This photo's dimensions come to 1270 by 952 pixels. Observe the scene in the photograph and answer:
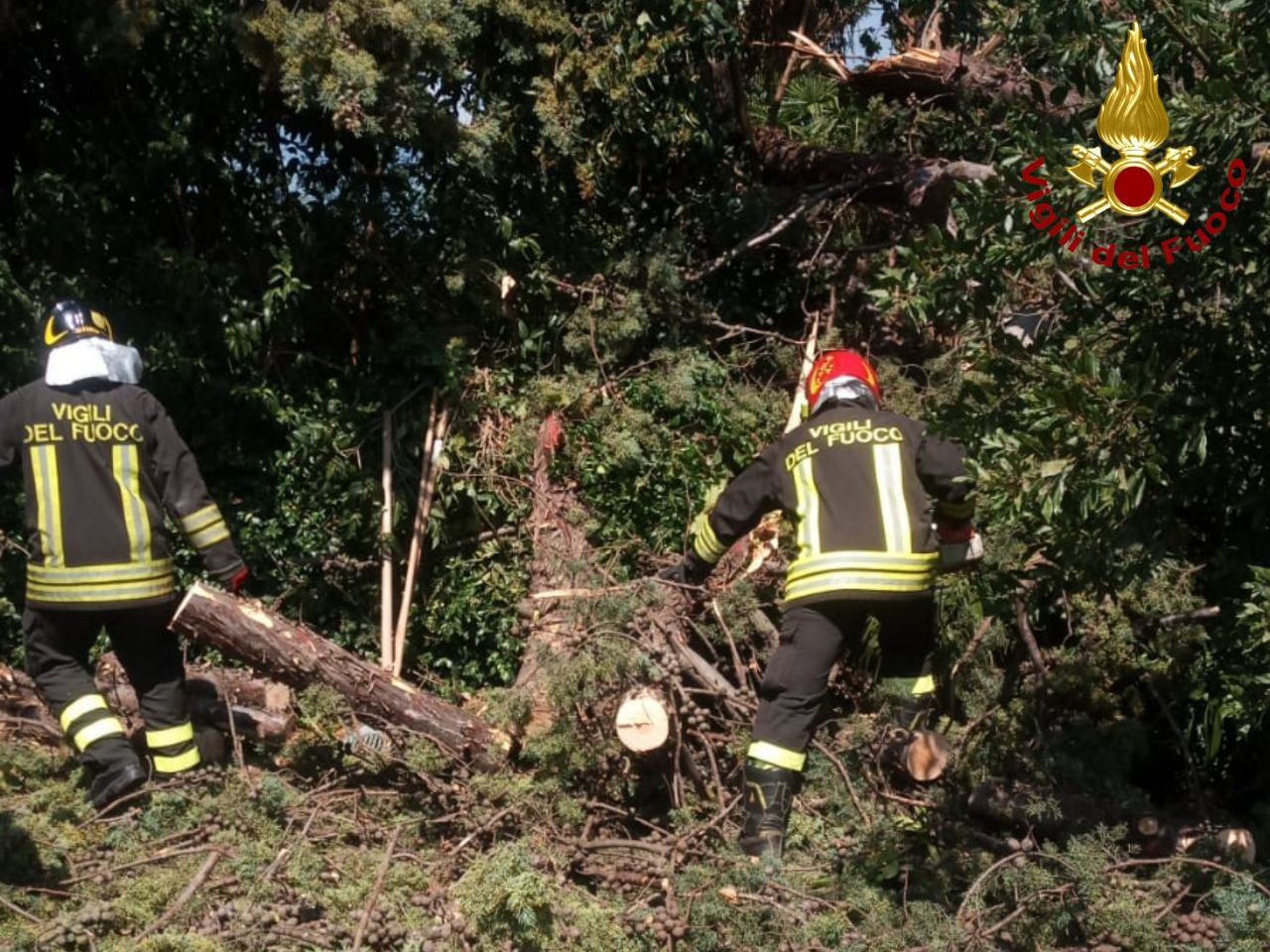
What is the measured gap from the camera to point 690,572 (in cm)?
589

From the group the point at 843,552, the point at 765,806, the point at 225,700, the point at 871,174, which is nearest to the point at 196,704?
the point at 225,700

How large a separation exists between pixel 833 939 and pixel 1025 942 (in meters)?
0.59

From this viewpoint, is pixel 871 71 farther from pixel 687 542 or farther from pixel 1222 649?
pixel 1222 649

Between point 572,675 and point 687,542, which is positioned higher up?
point 687,542

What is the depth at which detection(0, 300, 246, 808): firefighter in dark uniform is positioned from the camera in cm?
563


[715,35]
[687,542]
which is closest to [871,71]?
[715,35]

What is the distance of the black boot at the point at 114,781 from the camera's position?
5.47 meters

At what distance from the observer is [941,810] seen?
5125 millimetres

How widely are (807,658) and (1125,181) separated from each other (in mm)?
2059

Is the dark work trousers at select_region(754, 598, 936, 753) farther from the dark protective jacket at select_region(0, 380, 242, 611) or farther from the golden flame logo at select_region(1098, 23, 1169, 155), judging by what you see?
the dark protective jacket at select_region(0, 380, 242, 611)

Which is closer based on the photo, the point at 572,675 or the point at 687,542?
the point at 572,675

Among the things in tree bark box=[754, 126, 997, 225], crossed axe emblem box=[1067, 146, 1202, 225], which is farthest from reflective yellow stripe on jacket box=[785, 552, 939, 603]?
tree bark box=[754, 126, 997, 225]

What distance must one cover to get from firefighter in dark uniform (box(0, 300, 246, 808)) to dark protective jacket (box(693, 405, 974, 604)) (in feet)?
7.72

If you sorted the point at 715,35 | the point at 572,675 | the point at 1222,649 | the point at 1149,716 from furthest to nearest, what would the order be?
the point at 715,35, the point at 1149,716, the point at 572,675, the point at 1222,649
